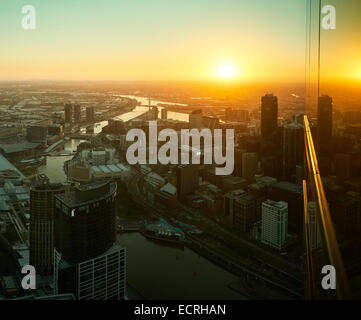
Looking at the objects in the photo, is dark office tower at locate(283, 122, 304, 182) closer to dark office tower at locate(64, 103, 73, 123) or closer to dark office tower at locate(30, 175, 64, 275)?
dark office tower at locate(30, 175, 64, 275)

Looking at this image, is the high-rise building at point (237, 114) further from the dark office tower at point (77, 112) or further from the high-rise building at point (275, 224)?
the dark office tower at point (77, 112)

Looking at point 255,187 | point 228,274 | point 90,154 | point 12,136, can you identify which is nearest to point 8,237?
point 228,274

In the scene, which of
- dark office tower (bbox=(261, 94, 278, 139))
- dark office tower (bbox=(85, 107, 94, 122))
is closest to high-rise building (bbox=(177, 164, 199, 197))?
dark office tower (bbox=(261, 94, 278, 139))

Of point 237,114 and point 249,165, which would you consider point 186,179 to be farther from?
point 237,114

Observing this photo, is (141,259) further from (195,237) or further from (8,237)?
(8,237)

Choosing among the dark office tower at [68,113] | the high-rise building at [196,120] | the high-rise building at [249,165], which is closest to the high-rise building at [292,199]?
the high-rise building at [249,165]

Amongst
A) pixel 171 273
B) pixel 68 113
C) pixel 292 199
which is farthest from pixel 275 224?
pixel 68 113
